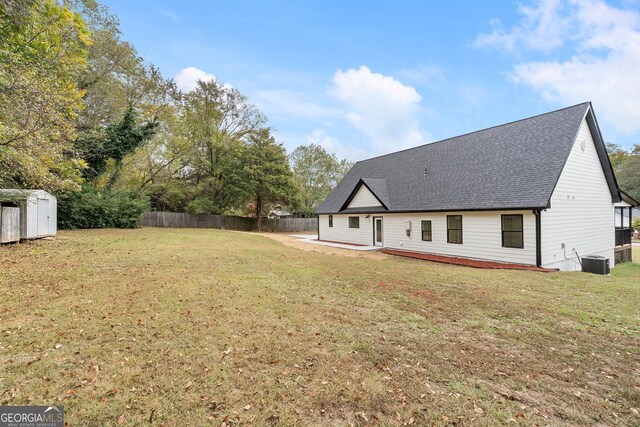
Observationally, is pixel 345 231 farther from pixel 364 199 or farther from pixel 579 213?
pixel 579 213

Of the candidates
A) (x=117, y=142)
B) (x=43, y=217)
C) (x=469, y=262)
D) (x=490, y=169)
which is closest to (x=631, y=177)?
(x=490, y=169)

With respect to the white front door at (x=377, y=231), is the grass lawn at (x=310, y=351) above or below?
below

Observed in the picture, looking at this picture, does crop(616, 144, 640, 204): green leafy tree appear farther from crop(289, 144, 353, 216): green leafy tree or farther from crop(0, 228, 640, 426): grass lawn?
crop(0, 228, 640, 426): grass lawn

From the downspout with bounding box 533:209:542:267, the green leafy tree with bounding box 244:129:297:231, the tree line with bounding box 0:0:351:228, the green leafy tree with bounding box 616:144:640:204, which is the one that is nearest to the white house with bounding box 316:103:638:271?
the downspout with bounding box 533:209:542:267

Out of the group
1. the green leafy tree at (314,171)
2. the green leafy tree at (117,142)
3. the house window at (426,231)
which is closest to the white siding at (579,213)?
the house window at (426,231)

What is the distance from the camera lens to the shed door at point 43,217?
11.2 meters

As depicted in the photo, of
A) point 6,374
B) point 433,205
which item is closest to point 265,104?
point 433,205

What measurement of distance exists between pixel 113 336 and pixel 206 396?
2048 millimetres

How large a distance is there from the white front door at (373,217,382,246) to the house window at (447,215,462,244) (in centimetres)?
451

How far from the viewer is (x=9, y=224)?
379 inches

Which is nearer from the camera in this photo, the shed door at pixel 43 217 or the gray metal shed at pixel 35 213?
the gray metal shed at pixel 35 213

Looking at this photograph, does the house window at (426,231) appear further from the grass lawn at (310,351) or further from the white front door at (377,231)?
the grass lawn at (310,351)

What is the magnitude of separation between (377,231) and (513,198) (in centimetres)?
766

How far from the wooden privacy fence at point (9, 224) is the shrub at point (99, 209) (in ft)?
22.1
